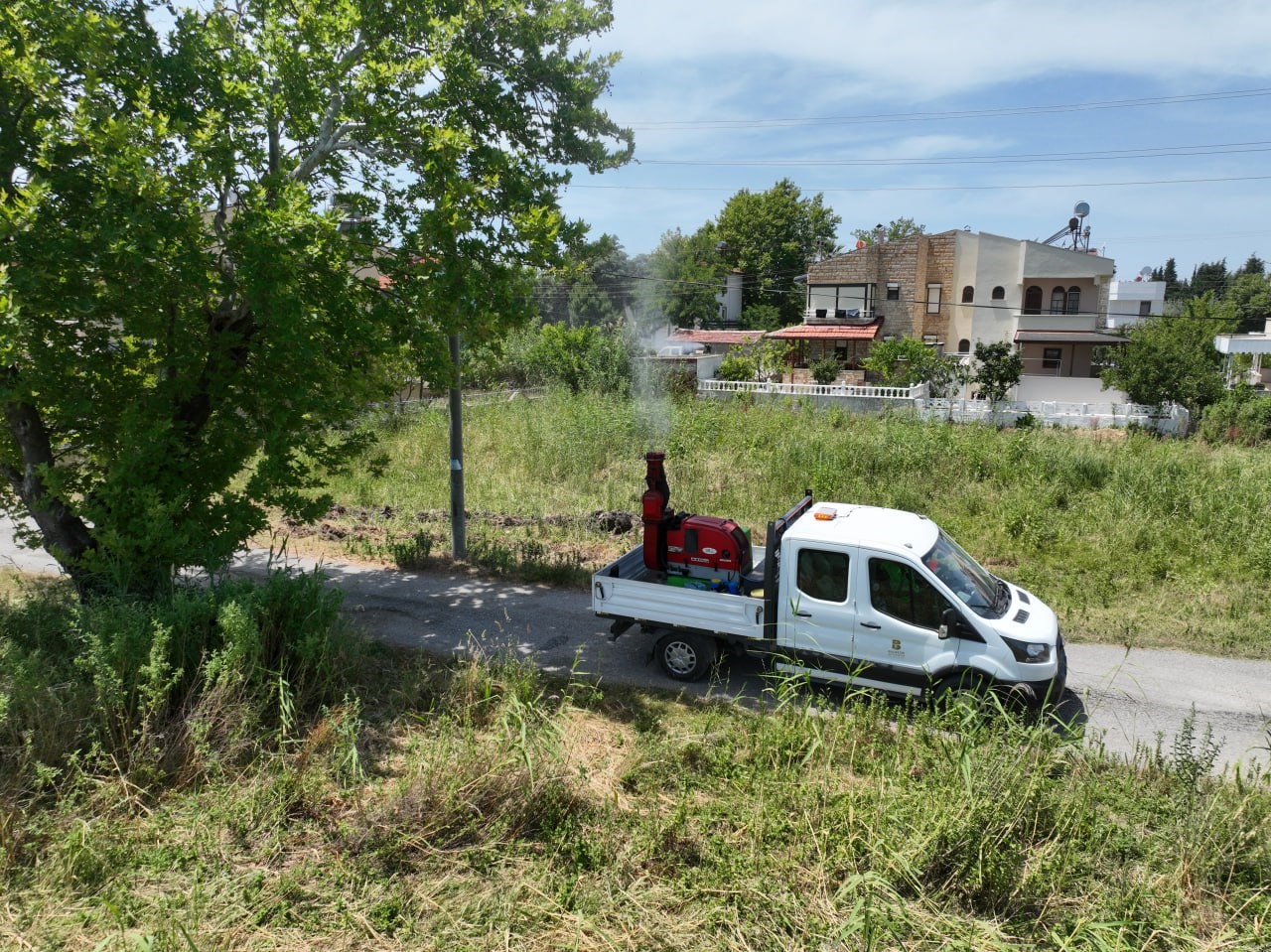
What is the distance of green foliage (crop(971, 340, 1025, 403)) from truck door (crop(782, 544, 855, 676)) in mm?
22345

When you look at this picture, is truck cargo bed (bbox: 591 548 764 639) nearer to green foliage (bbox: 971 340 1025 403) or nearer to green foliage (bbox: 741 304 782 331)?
green foliage (bbox: 971 340 1025 403)

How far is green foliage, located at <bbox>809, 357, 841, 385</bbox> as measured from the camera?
3322 centimetres

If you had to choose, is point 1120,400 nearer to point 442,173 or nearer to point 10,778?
point 442,173

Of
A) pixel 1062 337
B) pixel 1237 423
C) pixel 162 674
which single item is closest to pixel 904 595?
pixel 162 674

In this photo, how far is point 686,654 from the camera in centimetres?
788

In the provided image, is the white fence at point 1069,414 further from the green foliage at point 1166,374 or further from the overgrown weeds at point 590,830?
the overgrown weeds at point 590,830

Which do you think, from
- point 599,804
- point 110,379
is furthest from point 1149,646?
point 110,379

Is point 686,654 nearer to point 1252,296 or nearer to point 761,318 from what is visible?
point 761,318

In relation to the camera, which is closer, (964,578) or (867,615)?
(867,615)

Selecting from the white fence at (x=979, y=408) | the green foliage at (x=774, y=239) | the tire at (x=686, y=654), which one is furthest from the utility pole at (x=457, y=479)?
the green foliage at (x=774, y=239)

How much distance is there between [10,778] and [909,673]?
703 centimetres

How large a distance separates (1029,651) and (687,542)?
335 cm

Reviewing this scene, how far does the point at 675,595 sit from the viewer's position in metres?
7.64

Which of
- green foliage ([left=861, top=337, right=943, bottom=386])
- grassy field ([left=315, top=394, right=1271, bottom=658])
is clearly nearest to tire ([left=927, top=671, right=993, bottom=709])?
grassy field ([left=315, top=394, right=1271, bottom=658])
